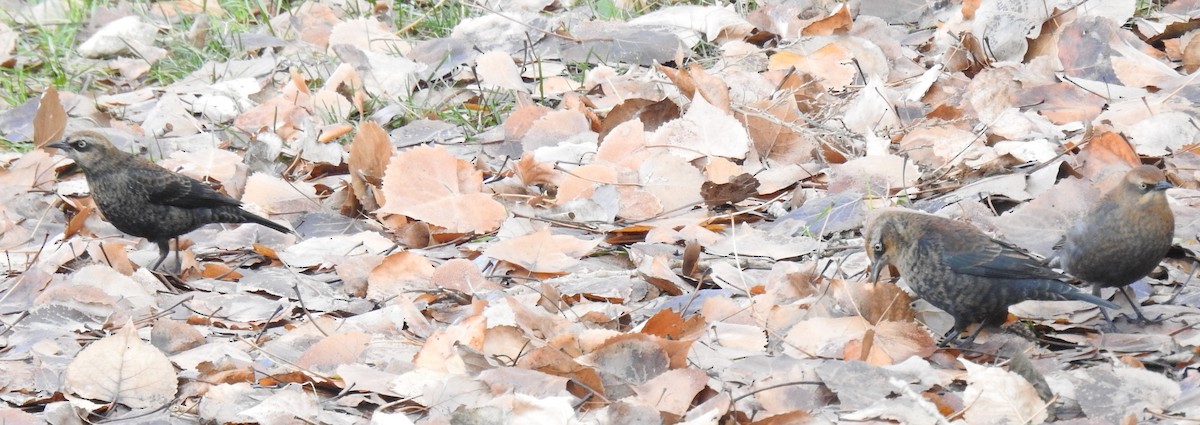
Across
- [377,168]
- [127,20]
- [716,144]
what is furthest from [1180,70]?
[127,20]

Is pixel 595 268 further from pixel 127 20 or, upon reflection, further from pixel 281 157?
pixel 127 20

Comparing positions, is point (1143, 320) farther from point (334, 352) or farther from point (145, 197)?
point (145, 197)

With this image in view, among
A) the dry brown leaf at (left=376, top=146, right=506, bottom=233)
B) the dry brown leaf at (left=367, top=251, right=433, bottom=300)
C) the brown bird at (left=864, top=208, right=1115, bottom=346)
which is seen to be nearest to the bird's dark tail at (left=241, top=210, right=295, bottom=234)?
the dry brown leaf at (left=376, top=146, right=506, bottom=233)

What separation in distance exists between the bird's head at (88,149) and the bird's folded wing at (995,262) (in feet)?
10.7

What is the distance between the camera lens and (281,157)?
5688 mm

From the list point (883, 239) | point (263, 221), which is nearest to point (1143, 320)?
point (883, 239)

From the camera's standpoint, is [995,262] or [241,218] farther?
[241,218]

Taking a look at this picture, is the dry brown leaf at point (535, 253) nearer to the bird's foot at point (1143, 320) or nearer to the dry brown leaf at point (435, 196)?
the dry brown leaf at point (435, 196)

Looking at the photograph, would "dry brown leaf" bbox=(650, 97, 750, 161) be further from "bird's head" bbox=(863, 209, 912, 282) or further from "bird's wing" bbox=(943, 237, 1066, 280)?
"bird's wing" bbox=(943, 237, 1066, 280)

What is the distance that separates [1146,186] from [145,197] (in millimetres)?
3453

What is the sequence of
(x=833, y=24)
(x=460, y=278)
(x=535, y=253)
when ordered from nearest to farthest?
(x=460, y=278), (x=535, y=253), (x=833, y=24)

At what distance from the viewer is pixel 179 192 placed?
5.01 m

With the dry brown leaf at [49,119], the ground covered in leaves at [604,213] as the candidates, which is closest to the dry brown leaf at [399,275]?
the ground covered in leaves at [604,213]

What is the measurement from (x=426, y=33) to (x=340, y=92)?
0.97m
